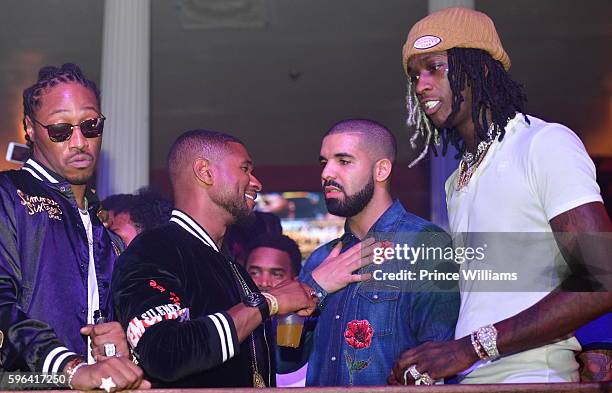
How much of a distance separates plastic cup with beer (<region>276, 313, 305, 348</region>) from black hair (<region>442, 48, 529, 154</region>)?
1.02 metres

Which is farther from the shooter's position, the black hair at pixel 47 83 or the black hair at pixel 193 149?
the black hair at pixel 193 149

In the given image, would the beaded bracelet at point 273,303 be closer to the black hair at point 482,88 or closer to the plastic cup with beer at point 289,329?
the plastic cup with beer at point 289,329

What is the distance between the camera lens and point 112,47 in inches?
311

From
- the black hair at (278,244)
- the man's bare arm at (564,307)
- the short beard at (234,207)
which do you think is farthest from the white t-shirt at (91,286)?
the black hair at (278,244)

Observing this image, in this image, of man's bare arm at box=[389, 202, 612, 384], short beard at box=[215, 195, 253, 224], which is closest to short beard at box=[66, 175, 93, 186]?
short beard at box=[215, 195, 253, 224]

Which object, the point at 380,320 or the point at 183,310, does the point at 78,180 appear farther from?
the point at 380,320

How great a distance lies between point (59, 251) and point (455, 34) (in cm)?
158

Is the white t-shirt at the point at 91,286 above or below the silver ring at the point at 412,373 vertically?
above

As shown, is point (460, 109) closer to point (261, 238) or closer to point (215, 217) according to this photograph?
point (215, 217)

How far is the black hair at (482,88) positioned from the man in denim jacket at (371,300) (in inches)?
21.4

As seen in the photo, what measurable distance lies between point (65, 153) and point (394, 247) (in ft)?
4.39

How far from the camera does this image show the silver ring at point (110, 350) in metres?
2.71

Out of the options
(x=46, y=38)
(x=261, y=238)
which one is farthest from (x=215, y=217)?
(x=46, y=38)

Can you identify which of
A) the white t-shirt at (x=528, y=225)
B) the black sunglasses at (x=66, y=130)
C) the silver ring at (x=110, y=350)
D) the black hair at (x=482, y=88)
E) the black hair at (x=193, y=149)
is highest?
the black hair at (x=482, y=88)
